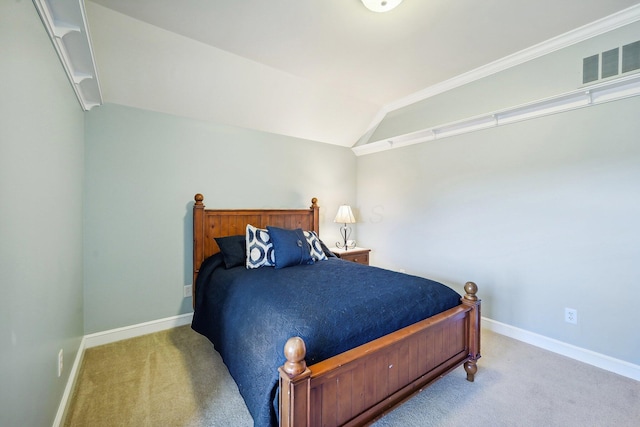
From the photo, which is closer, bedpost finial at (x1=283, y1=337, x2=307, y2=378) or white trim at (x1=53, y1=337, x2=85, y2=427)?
bedpost finial at (x1=283, y1=337, x2=307, y2=378)

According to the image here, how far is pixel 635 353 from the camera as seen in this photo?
2.01 m

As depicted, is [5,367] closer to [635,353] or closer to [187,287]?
[187,287]

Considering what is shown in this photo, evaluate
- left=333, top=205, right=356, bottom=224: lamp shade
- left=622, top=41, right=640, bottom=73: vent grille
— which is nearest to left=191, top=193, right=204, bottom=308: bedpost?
left=333, top=205, right=356, bottom=224: lamp shade

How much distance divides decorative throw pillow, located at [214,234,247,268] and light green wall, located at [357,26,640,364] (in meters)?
2.09

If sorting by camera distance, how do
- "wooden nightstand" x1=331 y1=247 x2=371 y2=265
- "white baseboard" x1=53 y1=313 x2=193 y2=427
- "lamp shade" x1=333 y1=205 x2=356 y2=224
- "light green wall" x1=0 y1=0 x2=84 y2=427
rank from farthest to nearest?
"lamp shade" x1=333 y1=205 x2=356 y2=224 < "wooden nightstand" x1=331 y1=247 x2=371 y2=265 < "white baseboard" x1=53 y1=313 x2=193 y2=427 < "light green wall" x1=0 y1=0 x2=84 y2=427

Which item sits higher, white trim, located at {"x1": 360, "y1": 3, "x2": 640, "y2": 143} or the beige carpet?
white trim, located at {"x1": 360, "y1": 3, "x2": 640, "y2": 143}

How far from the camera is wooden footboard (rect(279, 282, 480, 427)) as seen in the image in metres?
1.13

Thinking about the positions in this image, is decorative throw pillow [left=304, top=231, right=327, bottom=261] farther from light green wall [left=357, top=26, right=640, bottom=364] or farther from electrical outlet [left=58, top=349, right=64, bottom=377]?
electrical outlet [left=58, top=349, right=64, bottom=377]

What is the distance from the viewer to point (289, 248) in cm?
257

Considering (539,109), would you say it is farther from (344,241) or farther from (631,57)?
(344,241)

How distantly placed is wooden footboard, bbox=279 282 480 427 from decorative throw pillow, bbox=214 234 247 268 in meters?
1.54

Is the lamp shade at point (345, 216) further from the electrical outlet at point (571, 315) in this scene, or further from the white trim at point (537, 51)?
the electrical outlet at point (571, 315)

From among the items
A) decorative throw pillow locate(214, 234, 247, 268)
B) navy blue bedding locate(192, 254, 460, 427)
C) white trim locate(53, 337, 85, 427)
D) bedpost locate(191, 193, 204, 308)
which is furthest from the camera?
bedpost locate(191, 193, 204, 308)

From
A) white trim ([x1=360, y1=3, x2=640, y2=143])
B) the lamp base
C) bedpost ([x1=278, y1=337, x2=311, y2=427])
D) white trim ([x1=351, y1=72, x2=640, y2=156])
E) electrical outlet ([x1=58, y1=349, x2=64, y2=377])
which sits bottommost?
electrical outlet ([x1=58, y1=349, x2=64, y2=377])
